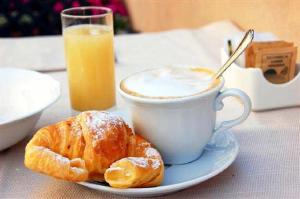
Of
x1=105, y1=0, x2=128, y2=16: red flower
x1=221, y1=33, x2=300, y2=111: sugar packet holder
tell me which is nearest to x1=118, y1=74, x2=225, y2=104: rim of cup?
x1=221, y1=33, x2=300, y2=111: sugar packet holder

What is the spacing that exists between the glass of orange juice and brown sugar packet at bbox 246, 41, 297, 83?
279 millimetres

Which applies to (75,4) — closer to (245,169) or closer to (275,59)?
(275,59)

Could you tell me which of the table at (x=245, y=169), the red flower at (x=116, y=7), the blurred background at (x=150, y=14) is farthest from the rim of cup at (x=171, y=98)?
the red flower at (x=116, y=7)

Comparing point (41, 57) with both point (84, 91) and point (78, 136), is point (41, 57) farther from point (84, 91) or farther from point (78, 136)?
point (78, 136)

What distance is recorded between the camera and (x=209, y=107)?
70 cm

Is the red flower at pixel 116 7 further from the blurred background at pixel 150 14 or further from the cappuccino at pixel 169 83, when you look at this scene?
the cappuccino at pixel 169 83

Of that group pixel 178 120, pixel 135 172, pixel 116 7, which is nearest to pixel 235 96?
pixel 178 120

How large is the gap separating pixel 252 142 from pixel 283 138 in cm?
Answer: 6

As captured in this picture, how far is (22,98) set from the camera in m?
0.90

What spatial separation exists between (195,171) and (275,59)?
0.37 metres

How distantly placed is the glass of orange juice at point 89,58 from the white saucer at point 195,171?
0.90 feet

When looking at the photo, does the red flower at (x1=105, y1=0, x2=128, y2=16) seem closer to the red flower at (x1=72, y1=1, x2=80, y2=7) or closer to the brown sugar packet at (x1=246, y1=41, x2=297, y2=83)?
the red flower at (x1=72, y1=1, x2=80, y2=7)

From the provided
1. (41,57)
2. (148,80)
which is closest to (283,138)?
(148,80)

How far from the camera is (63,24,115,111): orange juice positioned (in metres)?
0.92
